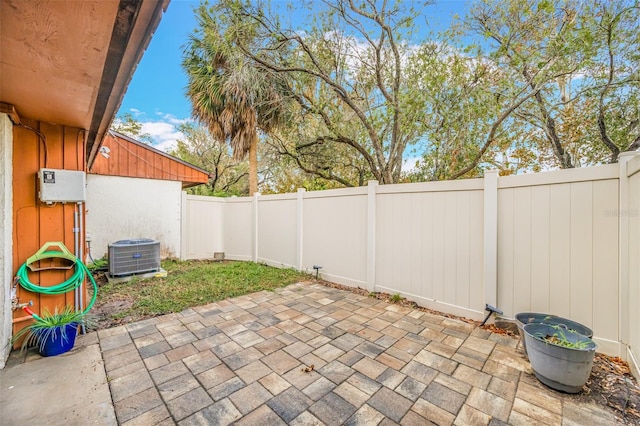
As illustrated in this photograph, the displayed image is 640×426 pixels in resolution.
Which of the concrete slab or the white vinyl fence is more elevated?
the white vinyl fence

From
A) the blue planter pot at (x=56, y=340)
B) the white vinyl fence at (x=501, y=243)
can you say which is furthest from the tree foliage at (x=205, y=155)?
the blue planter pot at (x=56, y=340)

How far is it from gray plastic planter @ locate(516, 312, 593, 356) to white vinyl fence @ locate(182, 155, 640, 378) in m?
0.29

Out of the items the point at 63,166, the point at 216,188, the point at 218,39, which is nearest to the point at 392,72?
the point at 218,39

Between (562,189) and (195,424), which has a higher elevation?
(562,189)

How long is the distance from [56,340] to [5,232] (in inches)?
41.5

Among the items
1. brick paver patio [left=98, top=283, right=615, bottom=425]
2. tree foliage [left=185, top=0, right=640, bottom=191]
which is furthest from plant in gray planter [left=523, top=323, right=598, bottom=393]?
tree foliage [left=185, top=0, right=640, bottom=191]

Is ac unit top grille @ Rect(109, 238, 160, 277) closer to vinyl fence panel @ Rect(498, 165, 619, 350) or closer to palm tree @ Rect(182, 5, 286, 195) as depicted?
palm tree @ Rect(182, 5, 286, 195)

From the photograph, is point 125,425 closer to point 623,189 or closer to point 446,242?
point 446,242

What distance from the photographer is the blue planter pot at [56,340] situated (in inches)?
91.0

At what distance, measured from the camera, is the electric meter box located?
8.37 feet

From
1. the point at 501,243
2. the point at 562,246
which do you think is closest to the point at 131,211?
the point at 501,243

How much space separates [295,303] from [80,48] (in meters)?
3.35

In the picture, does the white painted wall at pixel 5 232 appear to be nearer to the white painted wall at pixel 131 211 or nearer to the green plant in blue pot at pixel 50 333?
the green plant in blue pot at pixel 50 333

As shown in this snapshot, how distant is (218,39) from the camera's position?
14.1 ft
